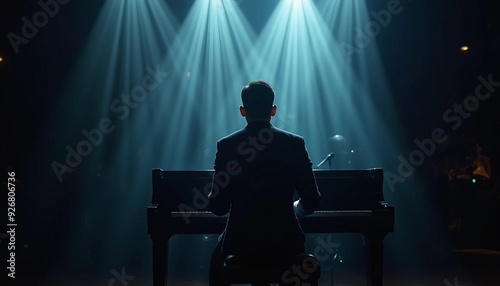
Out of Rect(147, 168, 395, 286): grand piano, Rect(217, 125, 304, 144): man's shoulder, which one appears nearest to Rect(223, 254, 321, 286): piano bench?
Rect(217, 125, 304, 144): man's shoulder

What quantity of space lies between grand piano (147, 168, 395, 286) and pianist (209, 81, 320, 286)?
→ 78cm

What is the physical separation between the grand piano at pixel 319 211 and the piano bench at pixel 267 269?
0.87 meters

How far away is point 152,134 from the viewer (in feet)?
28.0

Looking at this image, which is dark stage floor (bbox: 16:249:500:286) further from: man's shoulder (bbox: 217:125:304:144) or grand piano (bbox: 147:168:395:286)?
man's shoulder (bbox: 217:125:304:144)

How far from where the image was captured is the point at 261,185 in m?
2.07

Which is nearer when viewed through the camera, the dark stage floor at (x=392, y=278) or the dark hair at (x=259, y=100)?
the dark hair at (x=259, y=100)

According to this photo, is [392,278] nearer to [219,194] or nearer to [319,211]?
[319,211]

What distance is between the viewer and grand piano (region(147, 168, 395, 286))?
9.45 feet

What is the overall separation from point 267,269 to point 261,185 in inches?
14.8

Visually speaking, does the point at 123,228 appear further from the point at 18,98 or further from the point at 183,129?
the point at 18,98

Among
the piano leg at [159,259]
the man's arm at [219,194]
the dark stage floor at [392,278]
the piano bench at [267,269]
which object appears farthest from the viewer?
the dark stage floor at [392,278]

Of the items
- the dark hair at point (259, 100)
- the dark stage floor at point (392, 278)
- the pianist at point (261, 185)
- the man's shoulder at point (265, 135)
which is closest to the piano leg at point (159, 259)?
the pianist at point (261, 185)

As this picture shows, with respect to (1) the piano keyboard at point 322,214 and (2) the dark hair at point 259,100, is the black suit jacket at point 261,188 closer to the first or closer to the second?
(2) the dark hair at point 259,100

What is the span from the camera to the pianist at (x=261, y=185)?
2.04 metres
